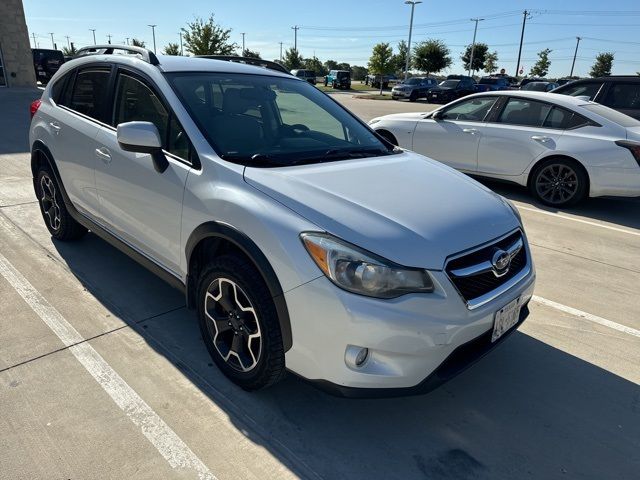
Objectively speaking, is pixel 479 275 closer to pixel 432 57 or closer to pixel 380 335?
pixel 380 335

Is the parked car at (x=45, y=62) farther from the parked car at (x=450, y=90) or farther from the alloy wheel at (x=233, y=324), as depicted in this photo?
the alloy wheel at (x=233, y=324)

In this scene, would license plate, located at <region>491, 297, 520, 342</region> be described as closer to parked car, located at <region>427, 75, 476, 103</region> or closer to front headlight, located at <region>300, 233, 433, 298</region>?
front headlight, located at <region>300, 233, 433, 298</region>

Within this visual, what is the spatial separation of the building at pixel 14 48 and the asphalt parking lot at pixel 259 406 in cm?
2462

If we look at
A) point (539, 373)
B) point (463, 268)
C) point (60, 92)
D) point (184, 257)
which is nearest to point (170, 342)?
point (184, 257)

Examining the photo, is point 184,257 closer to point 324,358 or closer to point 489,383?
point 324,358

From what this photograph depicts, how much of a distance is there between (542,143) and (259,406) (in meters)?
5.73

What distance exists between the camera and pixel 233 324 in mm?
2607

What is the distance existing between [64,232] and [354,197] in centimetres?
332

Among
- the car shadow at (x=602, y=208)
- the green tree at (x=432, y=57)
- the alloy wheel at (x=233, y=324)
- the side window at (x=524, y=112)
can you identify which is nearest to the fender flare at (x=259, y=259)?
the alloy wheel at (x=233, y=324)

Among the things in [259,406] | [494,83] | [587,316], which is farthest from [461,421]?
[494,83]

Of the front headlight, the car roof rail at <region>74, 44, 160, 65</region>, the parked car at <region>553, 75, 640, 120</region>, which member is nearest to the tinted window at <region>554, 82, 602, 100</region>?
the parked car at <region>553, 75, 640, 120</region>

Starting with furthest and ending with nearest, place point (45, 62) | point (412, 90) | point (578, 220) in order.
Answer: point (412, 90) < point (45, 62) < point (578, 220)

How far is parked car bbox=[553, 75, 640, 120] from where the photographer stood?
8.33 metres

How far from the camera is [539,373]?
9.86 ft
